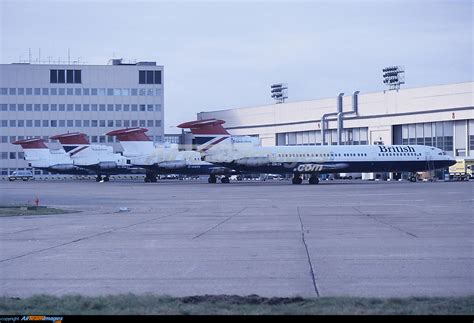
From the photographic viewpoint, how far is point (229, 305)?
9750mm

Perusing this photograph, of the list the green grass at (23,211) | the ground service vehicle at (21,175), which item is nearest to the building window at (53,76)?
the ground service vehicle at (21,175)

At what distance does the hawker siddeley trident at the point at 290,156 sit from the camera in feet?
235

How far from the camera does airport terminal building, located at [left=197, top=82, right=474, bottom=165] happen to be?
92.9 meters

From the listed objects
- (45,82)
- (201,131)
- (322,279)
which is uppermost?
(45,82)

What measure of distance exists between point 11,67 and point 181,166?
44.8 m

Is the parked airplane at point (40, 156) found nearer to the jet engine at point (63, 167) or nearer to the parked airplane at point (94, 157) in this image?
the jet engine at point (63, 167)

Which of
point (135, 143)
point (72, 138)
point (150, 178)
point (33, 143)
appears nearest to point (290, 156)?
point (135, 143)

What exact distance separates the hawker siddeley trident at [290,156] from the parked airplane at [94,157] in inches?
928

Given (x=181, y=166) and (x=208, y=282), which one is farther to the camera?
(x=181, y=166)

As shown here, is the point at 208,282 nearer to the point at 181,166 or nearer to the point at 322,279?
the point at 322,279

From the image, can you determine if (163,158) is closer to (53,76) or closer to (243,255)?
(53,76)

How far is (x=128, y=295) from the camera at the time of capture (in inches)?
418

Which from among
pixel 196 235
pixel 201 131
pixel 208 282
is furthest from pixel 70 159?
pixel 208 282

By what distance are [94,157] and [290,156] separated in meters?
32.6
